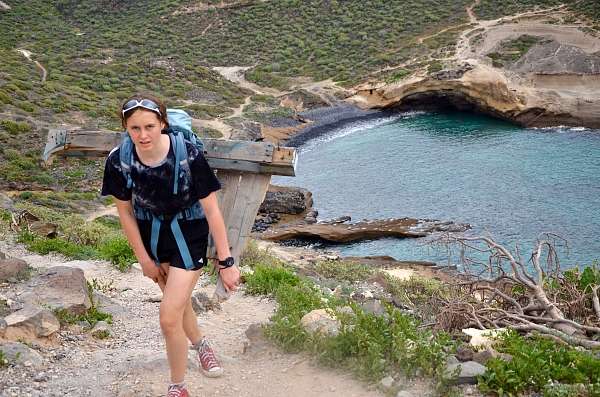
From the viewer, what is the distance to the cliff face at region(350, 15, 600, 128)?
36.1 metres

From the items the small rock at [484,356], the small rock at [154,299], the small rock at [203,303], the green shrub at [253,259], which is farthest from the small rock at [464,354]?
the green shrub at [253,259]

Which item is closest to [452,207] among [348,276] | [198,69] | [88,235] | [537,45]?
[348,276]

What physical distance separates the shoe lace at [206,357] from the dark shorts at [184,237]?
3.58 feet

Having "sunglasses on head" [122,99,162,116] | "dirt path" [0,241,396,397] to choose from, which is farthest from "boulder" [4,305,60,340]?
"sunglasses on head" [122,99,162,116]

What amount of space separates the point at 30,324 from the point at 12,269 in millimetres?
1938

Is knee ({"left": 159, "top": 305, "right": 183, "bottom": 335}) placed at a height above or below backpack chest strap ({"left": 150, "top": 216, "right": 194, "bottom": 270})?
below

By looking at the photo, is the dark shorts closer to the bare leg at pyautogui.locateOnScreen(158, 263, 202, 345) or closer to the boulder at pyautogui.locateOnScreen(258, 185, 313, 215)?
the bare leg at pyautogui.locateOnScreen(158, 263, 202, 345)

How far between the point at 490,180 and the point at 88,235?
1907 centimetres

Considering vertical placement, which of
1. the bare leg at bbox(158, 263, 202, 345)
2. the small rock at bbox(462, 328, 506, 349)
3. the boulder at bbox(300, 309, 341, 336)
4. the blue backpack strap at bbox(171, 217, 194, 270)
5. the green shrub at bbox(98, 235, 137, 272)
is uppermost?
the blue backpack strap at bbox(171, 217, 194, 270)

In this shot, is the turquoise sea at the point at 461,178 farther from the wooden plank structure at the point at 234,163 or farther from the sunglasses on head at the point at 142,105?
the sunglasses on head at the point at 142,105

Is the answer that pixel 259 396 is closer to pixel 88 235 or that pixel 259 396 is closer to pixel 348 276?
pixel 88 235

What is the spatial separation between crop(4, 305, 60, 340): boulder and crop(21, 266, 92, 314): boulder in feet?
1.29

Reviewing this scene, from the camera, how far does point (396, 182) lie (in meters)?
28.5

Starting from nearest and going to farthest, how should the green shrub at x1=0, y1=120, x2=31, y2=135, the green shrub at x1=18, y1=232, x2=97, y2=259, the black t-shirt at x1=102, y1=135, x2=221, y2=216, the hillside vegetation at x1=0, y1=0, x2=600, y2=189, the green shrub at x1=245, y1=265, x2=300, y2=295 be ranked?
the black t-shirt at x1=102, y1=135, x2=221, y2=216
the green shrub at x1=245, y1=265, x2=300, y2=295
the green shrub at x1=18, y1=232, x2=97, y2=259
the green shrub at x1=0, y1=120, x2=31, y2=135
the hillside vegetation at x1=0, y1=0, x2=600, y2=189
